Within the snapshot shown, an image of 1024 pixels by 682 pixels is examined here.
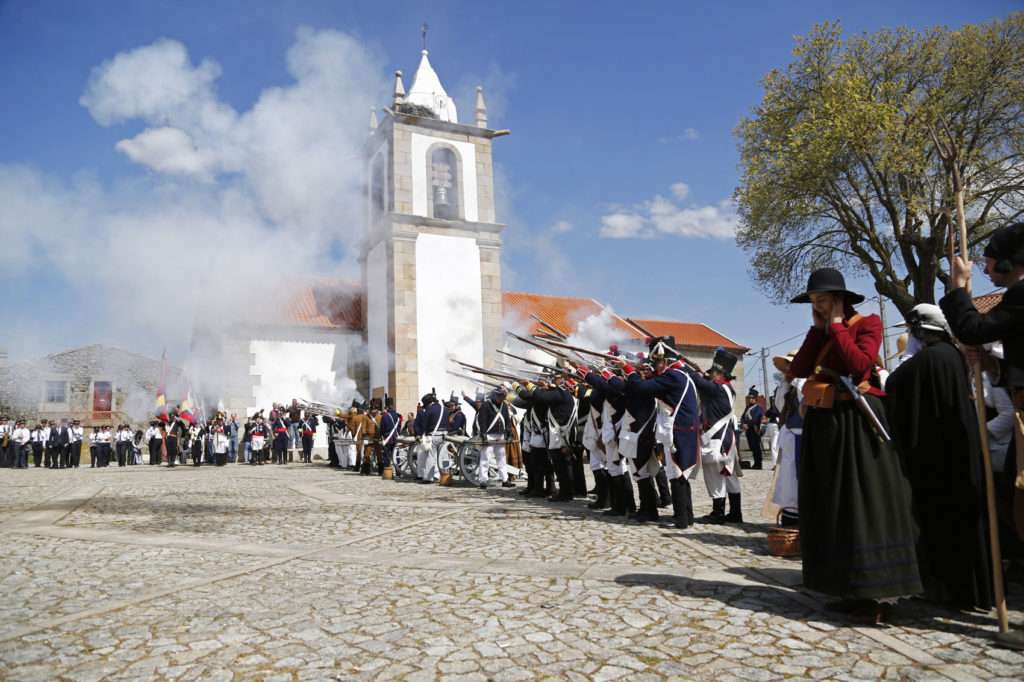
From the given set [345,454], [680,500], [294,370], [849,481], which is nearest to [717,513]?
[680,500]

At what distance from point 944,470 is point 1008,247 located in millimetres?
1149

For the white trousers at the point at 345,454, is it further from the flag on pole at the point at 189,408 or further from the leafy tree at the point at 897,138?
the leafy tree at the point at 897,138

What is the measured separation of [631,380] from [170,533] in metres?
4.61

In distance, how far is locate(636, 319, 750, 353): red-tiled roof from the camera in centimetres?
3786

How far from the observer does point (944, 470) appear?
3.65 meters

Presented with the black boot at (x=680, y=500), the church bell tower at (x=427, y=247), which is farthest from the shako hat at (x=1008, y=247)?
the church bell tower at (x=427, y=247)

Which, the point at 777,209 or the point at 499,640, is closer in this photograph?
the point at 499,640

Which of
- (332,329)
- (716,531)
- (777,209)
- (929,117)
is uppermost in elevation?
(929,117)

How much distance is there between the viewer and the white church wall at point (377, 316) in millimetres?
23672

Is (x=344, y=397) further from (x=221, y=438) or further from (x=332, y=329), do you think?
(x=221, y=438)

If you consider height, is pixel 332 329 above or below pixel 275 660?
above

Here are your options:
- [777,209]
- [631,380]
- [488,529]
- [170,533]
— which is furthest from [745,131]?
[170,533]

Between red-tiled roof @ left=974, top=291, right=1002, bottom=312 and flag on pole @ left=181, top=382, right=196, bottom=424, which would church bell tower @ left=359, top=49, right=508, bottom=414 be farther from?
red-tiled roof @ left=974, top=291, right=1002, bottom=312

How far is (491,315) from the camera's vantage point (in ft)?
79.9
